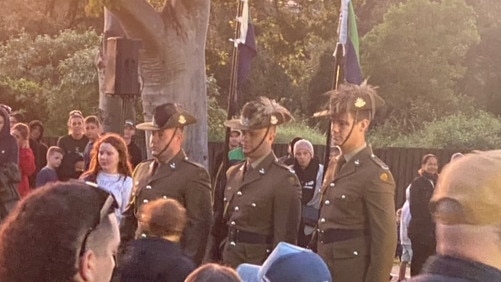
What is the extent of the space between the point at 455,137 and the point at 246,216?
21.7 m

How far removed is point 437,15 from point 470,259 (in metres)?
33.1

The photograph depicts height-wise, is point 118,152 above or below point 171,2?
below

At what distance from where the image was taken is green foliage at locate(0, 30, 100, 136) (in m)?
24.1

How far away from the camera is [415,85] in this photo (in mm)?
35031

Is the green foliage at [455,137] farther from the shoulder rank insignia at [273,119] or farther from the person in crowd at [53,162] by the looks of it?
the shoulder rank insignia at [273,119]

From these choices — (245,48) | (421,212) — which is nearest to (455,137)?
(421,212)

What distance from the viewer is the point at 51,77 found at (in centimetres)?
2711

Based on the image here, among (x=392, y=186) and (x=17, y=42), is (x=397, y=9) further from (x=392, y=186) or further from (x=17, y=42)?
(x=392, y=186)

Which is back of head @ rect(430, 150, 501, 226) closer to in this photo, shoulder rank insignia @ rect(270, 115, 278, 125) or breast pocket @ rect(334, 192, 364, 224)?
breast pocket @ rect(334, 192, 364, 224)

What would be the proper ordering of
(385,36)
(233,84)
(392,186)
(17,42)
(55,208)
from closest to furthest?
(55,208) < (392,186) < (233,84) < (17,42) < (385,36)

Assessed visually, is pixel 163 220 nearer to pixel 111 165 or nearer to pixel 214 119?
pixel 111 165

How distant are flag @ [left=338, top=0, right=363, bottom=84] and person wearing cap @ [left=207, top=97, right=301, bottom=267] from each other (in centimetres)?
227

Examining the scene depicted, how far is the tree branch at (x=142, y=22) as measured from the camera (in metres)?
13.5

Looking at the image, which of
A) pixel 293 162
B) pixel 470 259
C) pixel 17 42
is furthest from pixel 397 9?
pixel 470 259
